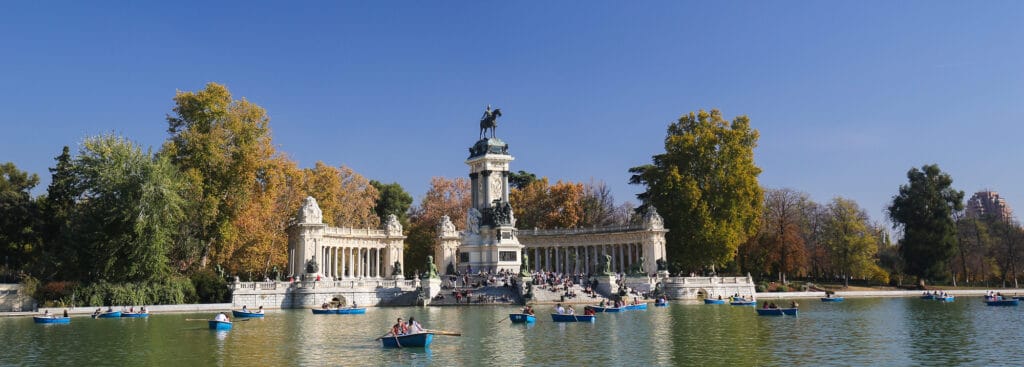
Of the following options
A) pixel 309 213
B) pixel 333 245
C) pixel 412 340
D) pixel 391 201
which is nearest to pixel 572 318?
pixel 412 340

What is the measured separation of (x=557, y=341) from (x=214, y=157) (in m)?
34.1

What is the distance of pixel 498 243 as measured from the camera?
201ft

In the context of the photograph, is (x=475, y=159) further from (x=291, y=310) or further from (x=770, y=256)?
(x=770, y=256)

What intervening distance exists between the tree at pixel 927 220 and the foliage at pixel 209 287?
190 ft

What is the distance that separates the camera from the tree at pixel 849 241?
6894 centimetres

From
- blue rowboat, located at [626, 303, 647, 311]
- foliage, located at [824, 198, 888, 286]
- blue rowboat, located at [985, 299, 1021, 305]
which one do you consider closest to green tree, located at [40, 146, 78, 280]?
blue rowboat, located at [626, 303, 647, 311]

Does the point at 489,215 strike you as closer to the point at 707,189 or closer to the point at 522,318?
the point at 707,189

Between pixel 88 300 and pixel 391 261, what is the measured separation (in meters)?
26.8

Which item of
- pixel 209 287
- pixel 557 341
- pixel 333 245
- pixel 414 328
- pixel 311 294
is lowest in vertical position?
pixel 557 341

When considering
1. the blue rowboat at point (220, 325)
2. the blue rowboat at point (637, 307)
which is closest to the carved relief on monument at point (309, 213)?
the blue rowboat at point (220, 325)

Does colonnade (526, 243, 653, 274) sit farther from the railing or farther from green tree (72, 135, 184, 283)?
green tree (72, 135, 184, 283)

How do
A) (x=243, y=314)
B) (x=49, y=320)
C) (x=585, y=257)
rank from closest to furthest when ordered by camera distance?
(x=49, y=320) < (x=243, y=314) < (x=585, y=257)

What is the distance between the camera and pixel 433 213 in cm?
7838

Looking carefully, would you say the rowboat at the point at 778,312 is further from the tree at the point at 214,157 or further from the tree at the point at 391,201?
the tree at the point at 391,201
